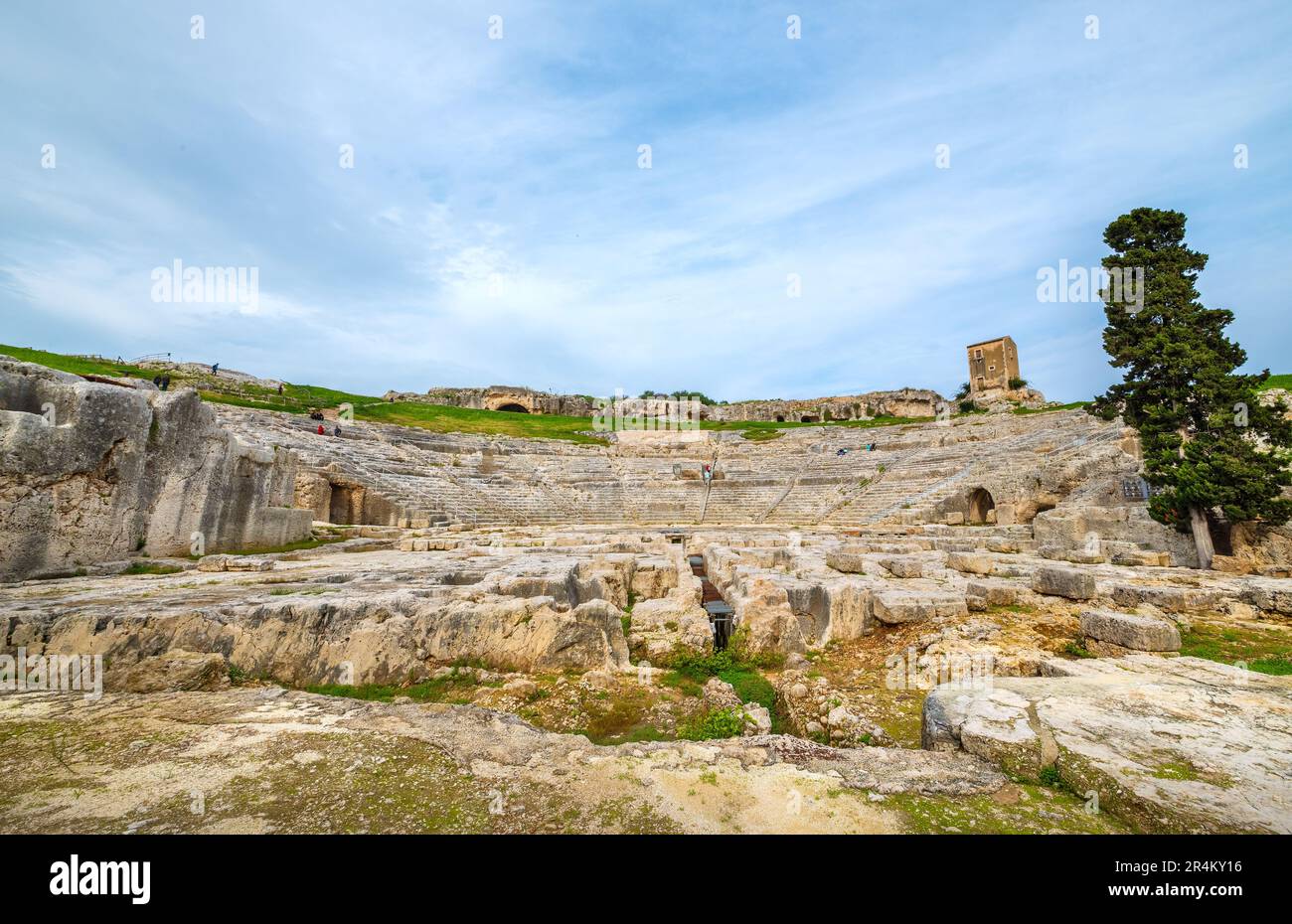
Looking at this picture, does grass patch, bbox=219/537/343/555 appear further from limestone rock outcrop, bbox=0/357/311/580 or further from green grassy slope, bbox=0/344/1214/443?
green grassy slope, bbox=0/344/1214/443

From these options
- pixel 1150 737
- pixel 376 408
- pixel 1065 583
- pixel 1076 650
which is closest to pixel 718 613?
pixel 1076 650

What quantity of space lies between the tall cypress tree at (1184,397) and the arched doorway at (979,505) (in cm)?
787

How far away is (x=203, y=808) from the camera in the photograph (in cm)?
212

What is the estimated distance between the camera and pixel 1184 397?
1118 centimetres

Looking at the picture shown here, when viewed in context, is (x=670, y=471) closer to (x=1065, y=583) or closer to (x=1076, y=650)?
(x=1065, y=583)

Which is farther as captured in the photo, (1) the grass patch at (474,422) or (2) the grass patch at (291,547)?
(1) the grass patch at (474,422)

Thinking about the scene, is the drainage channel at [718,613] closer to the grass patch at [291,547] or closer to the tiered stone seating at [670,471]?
the grass patch at [291,547]

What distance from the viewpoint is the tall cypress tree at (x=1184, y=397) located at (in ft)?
32.1

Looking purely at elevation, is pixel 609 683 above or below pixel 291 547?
below

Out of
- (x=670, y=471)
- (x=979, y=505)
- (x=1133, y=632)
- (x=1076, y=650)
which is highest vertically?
(x=670, y=471)

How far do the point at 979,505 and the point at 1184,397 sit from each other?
1061cm

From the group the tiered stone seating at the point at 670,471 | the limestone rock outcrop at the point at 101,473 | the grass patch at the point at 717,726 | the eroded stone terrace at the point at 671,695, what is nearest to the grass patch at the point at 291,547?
the limestone rock outcrop at the point at 101,473
